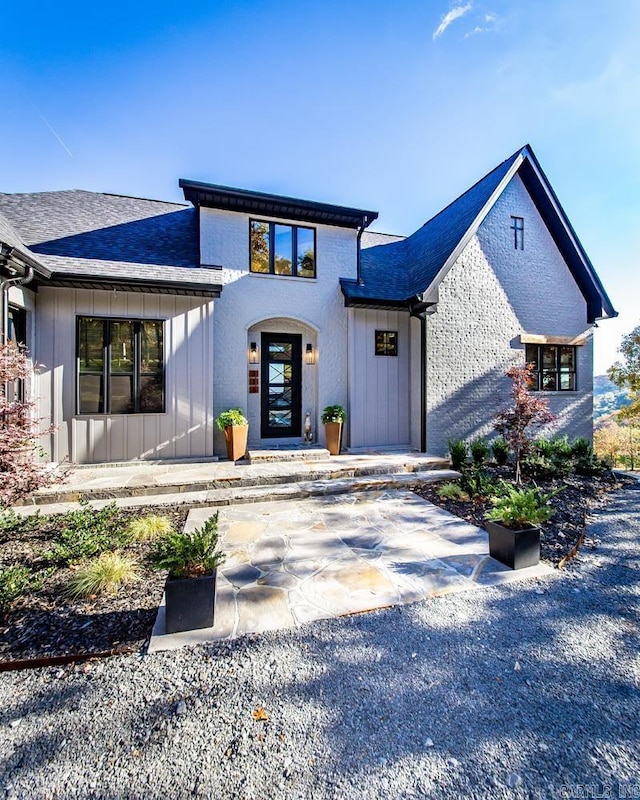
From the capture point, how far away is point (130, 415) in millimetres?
7438

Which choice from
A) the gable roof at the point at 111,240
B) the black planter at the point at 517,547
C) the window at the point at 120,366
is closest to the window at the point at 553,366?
the black planter at the point at 517,547

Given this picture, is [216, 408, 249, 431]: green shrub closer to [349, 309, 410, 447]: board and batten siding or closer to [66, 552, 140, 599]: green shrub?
[349, 309, 410, 447]: board and batten siding

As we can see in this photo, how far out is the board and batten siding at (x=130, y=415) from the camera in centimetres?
698

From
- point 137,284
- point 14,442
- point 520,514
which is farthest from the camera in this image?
point 137,284

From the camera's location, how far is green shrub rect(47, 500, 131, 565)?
12.4ft

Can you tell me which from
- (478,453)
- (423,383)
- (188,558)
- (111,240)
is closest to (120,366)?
(111,240)

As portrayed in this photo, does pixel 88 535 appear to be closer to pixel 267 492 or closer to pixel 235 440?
pixel 267 492

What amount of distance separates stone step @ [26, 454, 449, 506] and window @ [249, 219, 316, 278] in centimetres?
479

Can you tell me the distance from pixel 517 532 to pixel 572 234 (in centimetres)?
1001

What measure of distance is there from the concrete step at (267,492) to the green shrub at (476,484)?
1.07ft

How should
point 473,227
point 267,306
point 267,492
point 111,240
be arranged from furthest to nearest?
1. point 473,227
2. point 267,306
3. point 111,240
4. point 267,492

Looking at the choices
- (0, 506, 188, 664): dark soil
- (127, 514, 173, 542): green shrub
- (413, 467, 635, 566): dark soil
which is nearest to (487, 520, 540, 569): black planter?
(413, 467, 635, 566): dark soil

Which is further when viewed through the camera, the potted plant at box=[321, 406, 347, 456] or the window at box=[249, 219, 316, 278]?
the window at box=[249, 219, 316, 278]

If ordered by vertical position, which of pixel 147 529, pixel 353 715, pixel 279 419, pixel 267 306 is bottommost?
pixel 353 715
